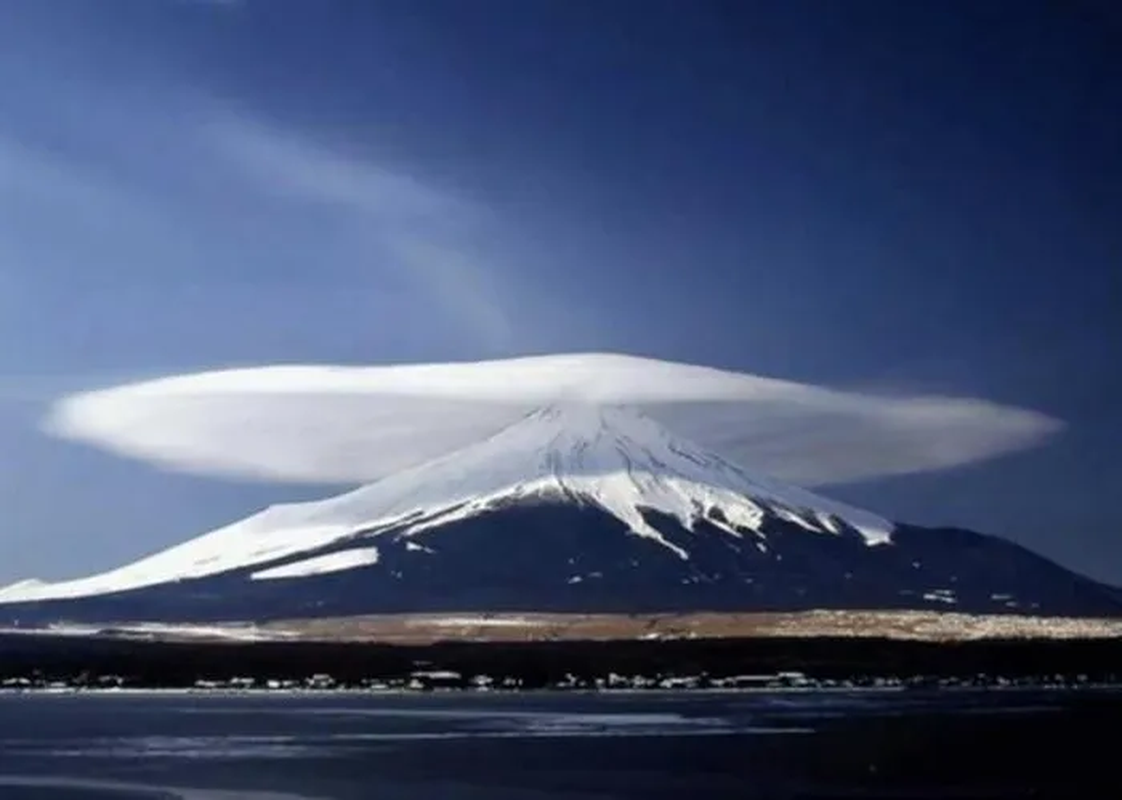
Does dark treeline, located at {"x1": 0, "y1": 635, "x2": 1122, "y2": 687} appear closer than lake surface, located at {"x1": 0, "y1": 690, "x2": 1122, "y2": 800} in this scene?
No

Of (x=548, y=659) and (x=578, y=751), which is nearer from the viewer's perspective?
(x=578, y=751)

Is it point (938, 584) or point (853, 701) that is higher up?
point (938, 584)

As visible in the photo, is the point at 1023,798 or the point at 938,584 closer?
the point at 1023,798

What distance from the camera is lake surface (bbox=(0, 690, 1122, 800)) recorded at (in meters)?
27.8

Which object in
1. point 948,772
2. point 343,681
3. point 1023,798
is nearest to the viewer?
point 1023,798

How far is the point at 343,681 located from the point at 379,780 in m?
54.3

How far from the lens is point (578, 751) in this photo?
34875 millimetres

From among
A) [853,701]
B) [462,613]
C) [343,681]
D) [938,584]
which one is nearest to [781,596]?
[938,584]

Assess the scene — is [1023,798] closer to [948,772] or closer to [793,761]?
[948,772]

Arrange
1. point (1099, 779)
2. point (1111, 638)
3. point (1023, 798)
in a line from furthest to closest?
point (1111, 638), point (1099, 779), point (1023, 798)

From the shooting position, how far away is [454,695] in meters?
69.7

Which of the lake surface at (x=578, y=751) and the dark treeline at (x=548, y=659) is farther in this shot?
Result: the dark treeline at (x=548, y=659)

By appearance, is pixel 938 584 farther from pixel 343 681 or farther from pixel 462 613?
pixel 343 681

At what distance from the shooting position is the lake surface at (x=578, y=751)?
2784 centimetres
